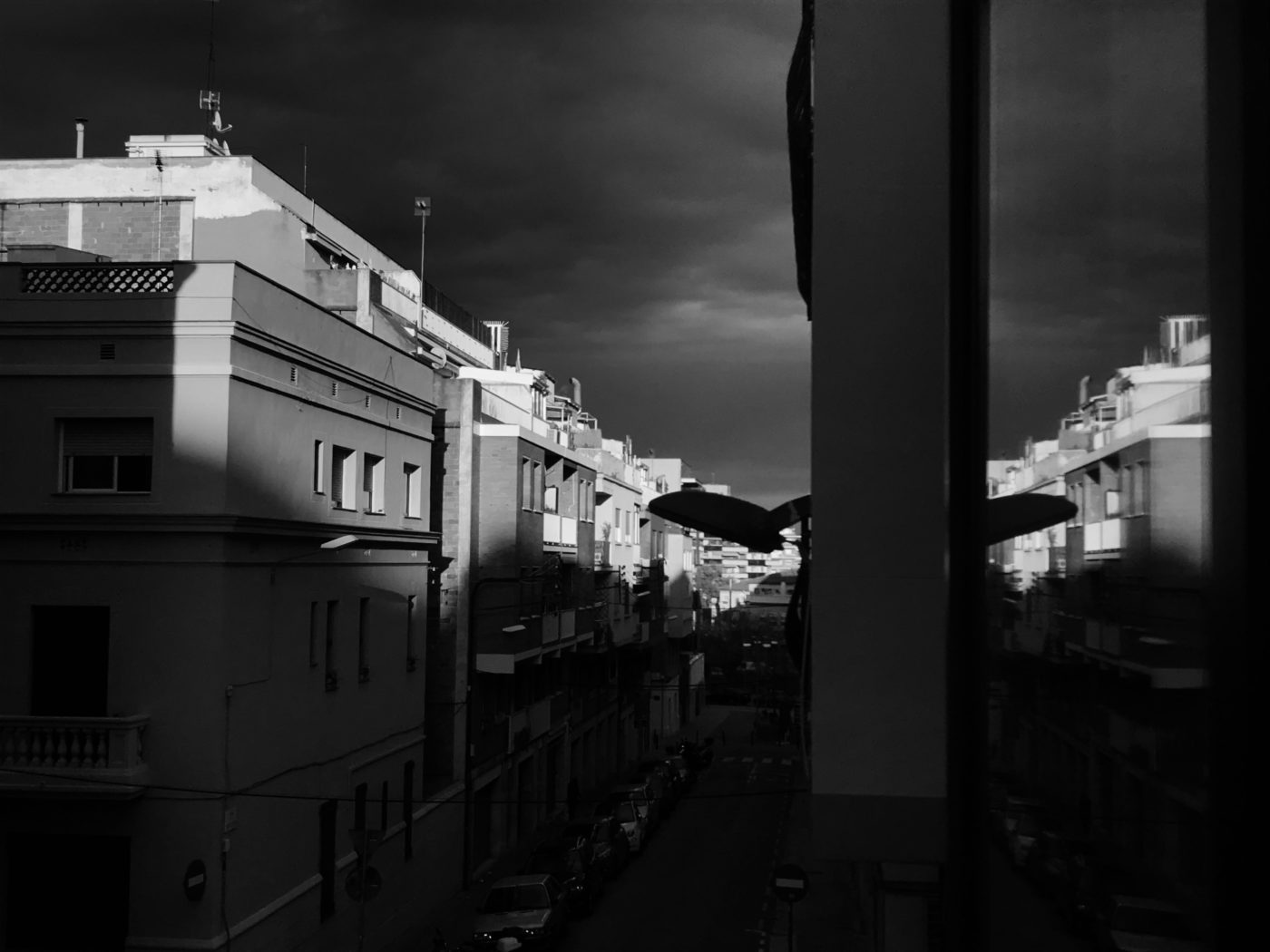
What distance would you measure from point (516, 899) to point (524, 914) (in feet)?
2.02

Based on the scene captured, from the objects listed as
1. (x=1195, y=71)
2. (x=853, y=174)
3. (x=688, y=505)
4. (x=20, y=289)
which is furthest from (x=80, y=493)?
(x=1195, y=71)

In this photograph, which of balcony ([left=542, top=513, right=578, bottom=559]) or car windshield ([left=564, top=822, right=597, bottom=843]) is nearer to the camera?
car windshield ([left=564, top=822, right=597, bottom=843])

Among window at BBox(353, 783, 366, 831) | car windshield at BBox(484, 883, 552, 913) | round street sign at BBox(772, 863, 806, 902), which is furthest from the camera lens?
window at BBox(353, 783, 366, 831)

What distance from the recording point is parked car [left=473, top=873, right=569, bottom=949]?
21.1 meters

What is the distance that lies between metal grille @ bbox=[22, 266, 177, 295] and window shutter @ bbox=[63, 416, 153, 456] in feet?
6.17

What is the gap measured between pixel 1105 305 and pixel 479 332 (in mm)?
49322

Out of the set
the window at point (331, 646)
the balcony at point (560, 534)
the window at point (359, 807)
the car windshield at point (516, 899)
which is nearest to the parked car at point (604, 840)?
the car windshield at point (516, 899)

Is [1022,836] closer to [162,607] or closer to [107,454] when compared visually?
[162,607]

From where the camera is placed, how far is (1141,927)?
4.04 ft

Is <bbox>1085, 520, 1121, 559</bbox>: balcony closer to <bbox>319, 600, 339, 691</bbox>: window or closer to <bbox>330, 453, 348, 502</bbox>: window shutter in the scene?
<bbox>319, 600, 339, 691</bbox>: window

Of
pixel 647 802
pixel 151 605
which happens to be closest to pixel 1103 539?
pixel 151 605

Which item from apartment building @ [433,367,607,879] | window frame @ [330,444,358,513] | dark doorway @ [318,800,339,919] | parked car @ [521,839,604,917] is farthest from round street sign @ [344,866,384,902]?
apartment building @ [433,367,607,879]

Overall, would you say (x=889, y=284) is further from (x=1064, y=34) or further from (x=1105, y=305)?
(x=1105, y=305)

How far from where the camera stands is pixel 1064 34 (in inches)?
67.4
